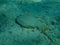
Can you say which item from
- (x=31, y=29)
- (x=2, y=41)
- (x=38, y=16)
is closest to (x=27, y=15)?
(x=38, y=16)

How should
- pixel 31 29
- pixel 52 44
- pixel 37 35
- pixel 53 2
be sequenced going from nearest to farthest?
pixel 52 44 → pixel 37 35 → pixel 31 29 → pixel 53 2

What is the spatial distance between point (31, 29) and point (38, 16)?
0.34m

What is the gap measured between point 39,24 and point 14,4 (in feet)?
2.52

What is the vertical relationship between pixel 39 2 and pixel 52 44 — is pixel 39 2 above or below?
above

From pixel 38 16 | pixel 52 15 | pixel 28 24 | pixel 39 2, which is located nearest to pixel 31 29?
pixel 28 24

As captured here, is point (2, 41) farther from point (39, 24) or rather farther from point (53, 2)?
point (53, 2)

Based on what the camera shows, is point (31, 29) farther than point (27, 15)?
No

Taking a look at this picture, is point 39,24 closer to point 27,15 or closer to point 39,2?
point 27,15

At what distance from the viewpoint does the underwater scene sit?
1.92 m

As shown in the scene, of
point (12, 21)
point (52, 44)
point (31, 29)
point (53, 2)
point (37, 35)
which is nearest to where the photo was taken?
point (52, 44)

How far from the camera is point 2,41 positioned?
74.6 inches

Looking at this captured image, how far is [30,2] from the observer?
2.74m

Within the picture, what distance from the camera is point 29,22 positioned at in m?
2.22

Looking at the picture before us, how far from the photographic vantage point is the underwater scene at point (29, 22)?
1.92m
